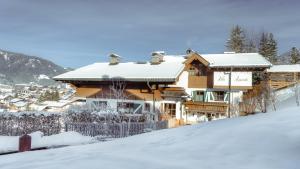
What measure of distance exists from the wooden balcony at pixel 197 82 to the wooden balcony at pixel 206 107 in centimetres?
266

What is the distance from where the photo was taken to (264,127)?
926cm

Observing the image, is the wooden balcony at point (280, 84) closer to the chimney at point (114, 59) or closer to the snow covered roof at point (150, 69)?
the snow covered roof at point (150, 69)

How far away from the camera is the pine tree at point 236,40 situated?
7144 centimetres

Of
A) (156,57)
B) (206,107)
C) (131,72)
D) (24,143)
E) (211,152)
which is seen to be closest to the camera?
(211,152)

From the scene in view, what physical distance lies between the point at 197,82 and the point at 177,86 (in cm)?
243

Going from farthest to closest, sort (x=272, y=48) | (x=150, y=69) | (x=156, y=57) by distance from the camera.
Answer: (x=272, y=48) < (x=156, y=57) < (x=150, y=69)

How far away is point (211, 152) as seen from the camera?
24.8 ft

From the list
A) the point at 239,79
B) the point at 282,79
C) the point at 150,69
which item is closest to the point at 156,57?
the point at 150,69

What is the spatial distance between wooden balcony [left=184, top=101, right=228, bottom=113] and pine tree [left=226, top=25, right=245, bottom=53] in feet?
135

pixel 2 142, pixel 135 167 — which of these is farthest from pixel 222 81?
pixel 135 167

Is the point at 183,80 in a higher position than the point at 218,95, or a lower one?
higher

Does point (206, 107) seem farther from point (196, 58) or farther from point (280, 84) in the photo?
point (280, 84)

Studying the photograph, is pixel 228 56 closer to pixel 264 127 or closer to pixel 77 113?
pixel 77 113

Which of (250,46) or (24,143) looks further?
(250,46)
